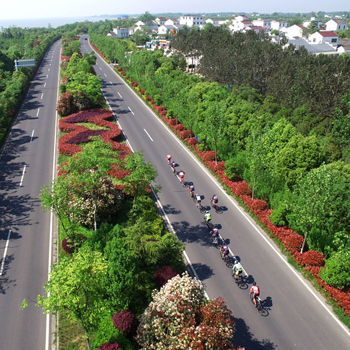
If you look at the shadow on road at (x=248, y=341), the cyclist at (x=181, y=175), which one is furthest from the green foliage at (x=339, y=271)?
the cyclist at (x=181, y=175)

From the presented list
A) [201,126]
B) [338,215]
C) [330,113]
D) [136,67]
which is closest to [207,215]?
[338,215]

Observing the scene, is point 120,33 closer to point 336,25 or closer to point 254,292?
point 336,25

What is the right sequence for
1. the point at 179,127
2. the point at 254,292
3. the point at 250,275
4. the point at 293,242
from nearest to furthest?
the point at 254,292 → the point at 250,275 → the point at 293,242 → the point at 179,127

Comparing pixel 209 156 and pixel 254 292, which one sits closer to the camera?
pixel 254 292

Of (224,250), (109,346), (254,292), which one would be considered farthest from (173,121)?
(109,346)

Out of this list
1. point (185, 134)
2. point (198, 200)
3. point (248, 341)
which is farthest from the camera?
point (185, 134)
